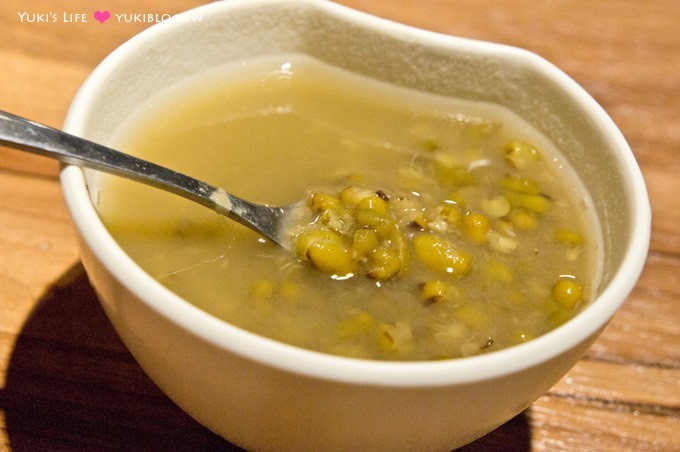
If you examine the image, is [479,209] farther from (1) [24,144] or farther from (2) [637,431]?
(1) [24,144]

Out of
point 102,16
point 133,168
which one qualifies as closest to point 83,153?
point 133,168

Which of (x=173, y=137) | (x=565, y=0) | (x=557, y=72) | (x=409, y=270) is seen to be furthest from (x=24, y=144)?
(x=565, y=0)

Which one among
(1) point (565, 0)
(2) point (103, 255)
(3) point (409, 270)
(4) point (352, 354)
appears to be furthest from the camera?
(1) point (565, 0)

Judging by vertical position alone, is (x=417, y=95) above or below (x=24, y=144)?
below

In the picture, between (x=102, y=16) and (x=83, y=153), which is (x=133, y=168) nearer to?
(x=83, y=153)

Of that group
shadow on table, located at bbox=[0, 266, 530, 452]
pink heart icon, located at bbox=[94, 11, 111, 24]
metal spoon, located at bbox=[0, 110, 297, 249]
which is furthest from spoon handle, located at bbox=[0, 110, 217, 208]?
pink heart icon, located at bbox=[94, 11, 111, 24]

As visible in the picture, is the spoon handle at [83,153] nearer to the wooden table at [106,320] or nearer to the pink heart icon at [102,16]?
the wooden table at [106,320]
